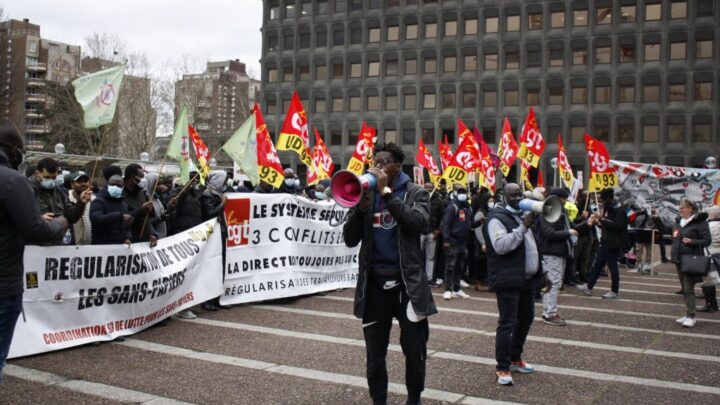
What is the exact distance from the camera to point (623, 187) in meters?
21.9

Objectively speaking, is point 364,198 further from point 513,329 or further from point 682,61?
point 682,61

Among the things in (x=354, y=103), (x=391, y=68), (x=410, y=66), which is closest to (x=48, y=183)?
(x=410, y=66)

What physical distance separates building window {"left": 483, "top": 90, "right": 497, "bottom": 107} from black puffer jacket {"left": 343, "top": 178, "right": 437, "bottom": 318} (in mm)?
57758

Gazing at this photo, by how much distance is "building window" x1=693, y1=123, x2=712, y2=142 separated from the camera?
178ft

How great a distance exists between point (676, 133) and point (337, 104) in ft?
101

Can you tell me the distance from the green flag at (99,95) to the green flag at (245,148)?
3.15 m

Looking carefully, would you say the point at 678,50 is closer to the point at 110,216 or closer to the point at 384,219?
the point at 110,216

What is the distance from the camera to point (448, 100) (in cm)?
6325

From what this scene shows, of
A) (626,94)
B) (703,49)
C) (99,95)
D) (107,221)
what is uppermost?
(703,49)

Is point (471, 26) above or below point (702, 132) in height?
above

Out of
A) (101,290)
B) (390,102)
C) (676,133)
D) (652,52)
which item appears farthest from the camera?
(390,102)

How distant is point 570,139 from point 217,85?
7809 centimetres

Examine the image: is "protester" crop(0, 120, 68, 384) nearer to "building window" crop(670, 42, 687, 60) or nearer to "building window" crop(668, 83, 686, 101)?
"building window" crop(668, 83, 686, 101)

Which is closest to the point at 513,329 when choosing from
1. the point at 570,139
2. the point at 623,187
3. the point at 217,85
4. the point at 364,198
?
the point at 364,198
